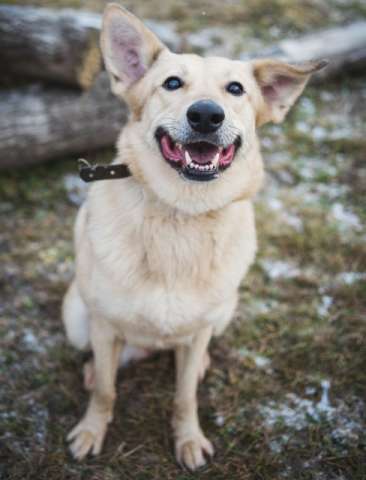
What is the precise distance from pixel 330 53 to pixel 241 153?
4.37 metres

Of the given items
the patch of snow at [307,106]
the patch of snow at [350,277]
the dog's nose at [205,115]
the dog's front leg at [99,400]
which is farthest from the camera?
the patch of snow at [307,106]

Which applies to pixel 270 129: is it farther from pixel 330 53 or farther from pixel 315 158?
pixel 330 53

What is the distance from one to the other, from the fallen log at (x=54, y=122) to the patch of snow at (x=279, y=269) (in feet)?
7.02

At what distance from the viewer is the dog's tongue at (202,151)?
2237 millimetres

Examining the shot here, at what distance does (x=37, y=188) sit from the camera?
4.47 m

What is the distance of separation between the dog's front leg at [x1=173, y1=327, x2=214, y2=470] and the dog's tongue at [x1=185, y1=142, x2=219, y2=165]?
3.56 feet

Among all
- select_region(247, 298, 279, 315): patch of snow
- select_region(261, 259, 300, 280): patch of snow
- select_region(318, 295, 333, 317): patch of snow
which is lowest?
select_region(247, 298, 279, 315): patch of snow

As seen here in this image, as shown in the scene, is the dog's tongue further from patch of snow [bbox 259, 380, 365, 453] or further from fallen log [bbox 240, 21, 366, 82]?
fallen log [bbox 240, 21, 366, 82]

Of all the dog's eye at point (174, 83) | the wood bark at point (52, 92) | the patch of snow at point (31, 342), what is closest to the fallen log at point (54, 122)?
the wood bark at point (52, 92)

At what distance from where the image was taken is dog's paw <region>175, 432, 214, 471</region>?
108 inches

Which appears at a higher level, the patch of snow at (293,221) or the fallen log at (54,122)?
the fallen log at (54,122)

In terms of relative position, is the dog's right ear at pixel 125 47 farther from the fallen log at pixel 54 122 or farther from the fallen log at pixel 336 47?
the fallen log at pixel 336 47

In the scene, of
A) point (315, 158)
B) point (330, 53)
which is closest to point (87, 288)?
point (315, 158)

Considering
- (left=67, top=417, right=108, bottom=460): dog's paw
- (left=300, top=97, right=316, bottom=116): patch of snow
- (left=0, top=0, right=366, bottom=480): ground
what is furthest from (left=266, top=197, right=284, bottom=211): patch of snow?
(left=67, top=417, right=108, bottom=460): dog's paw
